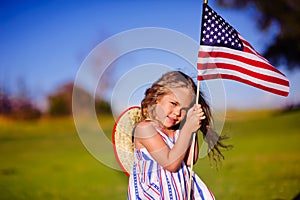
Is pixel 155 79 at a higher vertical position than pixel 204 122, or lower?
higher

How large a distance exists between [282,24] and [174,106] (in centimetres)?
794

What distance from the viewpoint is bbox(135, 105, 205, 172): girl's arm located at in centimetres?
191

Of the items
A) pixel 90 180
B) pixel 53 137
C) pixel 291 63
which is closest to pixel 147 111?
pixel 90 180

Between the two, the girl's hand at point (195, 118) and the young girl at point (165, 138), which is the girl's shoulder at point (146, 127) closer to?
the young girl at point (165, 138)

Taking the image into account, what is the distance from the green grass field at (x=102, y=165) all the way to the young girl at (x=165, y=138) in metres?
0.67

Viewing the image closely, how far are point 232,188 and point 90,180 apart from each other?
4.72ft

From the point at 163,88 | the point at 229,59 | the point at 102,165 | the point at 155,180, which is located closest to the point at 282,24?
the point at 102,165

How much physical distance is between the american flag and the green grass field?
2.32ft

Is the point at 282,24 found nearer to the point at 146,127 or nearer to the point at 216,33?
the point at 216,33

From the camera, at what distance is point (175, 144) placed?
75.7 inches

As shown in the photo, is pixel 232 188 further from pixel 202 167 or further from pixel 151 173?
pixel 151 173

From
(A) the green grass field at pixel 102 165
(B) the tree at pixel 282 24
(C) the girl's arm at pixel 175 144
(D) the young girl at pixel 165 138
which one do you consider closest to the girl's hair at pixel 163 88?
(D) the young girl at pixel 165 138

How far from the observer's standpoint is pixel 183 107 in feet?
6.53

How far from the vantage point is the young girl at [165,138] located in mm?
1930
